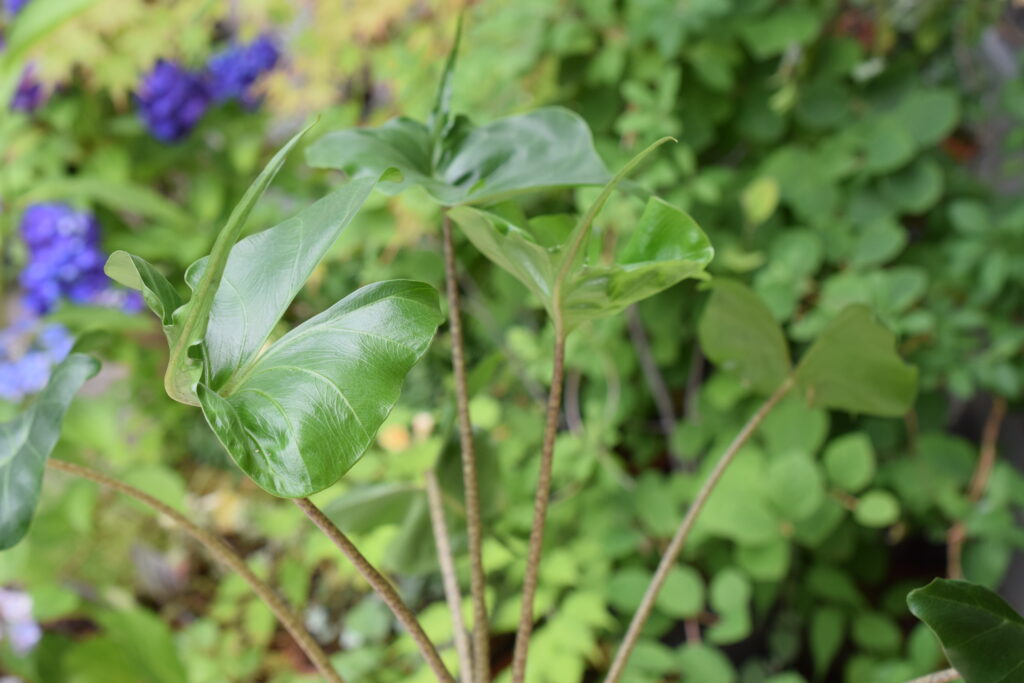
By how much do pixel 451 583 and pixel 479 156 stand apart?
0.80 feet

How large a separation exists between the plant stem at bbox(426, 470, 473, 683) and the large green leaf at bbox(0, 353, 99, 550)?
0.22 metres

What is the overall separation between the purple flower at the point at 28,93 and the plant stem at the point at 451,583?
1.15 meters

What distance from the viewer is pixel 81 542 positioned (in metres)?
1.32

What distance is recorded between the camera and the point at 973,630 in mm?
312

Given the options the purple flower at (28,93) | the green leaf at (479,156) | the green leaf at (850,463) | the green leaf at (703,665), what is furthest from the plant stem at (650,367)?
the purple flower at (28,93)

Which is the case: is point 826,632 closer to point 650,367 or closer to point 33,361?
point 650,367

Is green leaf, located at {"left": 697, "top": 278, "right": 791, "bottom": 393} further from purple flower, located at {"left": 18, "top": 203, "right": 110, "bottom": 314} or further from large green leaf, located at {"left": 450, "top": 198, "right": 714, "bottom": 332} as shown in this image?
purple flower, located at {"left": 18, "top": 203, "right": 110, "bottom": 314}

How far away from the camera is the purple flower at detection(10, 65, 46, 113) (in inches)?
51.8

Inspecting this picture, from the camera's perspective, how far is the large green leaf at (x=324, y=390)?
27 cm

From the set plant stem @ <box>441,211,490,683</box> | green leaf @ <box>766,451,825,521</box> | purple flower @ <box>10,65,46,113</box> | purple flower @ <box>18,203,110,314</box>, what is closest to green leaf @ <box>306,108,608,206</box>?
plant stem @ <box>441,211,490,683</box>

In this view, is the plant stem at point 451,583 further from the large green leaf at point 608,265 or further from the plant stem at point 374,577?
the large green leaf at point 608,265

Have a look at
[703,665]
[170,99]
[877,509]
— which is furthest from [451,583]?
Result: [170,99]

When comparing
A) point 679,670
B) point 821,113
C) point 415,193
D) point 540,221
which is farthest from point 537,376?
point 540,221

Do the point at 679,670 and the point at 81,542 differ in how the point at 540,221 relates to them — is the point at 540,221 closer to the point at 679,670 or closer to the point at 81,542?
the point at 679,670
